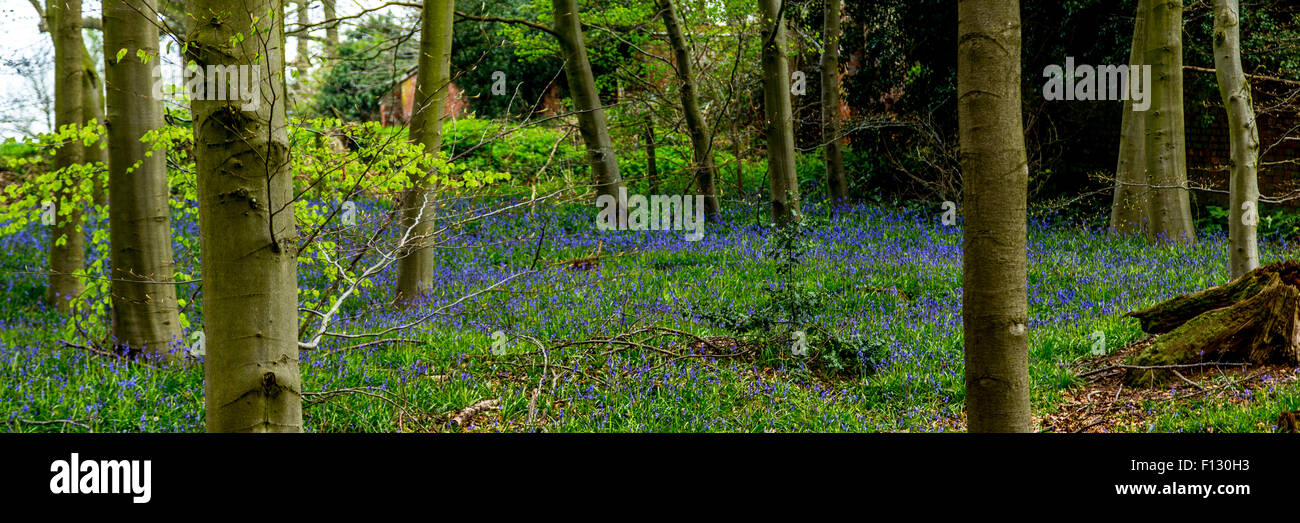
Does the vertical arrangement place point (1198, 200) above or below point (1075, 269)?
above

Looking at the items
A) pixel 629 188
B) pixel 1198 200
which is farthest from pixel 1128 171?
pixel 629 188

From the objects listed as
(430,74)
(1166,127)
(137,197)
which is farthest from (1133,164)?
(137,197)

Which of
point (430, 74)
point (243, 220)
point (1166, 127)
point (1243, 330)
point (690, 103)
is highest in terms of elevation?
point (690, 103)

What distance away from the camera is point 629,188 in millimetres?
17844

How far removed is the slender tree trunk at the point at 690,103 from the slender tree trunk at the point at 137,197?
816 centimetres

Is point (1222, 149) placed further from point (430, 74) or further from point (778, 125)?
point (430, 74)

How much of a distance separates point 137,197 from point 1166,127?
40.0 feet

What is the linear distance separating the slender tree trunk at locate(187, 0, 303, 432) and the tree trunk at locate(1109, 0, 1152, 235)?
12.2 m

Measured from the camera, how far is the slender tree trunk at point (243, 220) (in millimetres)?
3031

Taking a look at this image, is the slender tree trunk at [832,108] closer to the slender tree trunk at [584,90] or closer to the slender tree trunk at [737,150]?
the slender tree trunk at [737,150]

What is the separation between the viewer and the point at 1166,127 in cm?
1162

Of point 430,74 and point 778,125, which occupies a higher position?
point 430,74
